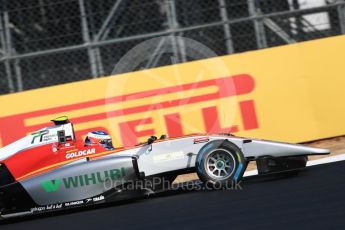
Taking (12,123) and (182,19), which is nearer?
(12,123)

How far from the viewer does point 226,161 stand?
7.76m

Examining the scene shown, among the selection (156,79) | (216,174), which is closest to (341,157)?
(216,174)

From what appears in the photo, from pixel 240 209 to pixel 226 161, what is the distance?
148cm

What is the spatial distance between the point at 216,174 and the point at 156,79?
2.68 metres

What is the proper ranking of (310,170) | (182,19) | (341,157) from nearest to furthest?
(310,170) < (341,157) < (182,19)

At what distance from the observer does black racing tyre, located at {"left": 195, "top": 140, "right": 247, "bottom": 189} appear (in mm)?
7680

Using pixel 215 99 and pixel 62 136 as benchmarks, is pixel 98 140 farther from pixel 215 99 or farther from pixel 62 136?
pixel 215 99

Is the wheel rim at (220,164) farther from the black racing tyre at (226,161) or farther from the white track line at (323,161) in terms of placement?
the white track line at (323,161)

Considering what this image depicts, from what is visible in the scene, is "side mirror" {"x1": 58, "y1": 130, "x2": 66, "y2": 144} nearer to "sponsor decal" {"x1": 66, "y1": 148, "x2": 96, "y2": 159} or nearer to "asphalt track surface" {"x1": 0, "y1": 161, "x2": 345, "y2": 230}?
"sponsor decal" {"x1": 66, "y1": 148, "x2": 96, "y2": 159}

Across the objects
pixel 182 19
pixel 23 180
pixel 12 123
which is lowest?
pixel 23 180

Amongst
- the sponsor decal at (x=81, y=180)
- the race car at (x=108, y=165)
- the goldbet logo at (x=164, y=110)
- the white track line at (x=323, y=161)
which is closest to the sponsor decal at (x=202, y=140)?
the race car at (x=108, y=165)

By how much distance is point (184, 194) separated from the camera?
25.6 ft

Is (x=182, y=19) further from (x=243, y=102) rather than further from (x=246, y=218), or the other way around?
(x=246, y=218)

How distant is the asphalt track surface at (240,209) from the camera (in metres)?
5.64
